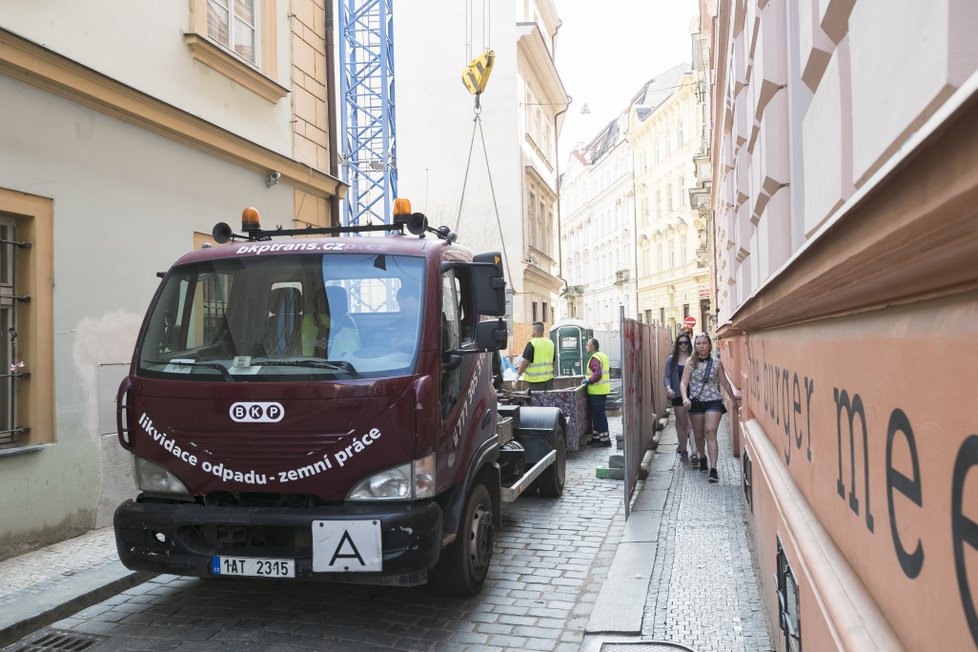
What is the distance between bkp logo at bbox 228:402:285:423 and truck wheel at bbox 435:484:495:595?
1.37 metres

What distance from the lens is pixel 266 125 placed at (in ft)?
34.0

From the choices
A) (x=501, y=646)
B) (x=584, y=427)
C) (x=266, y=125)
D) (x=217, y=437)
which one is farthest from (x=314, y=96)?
(x=501, y=646)

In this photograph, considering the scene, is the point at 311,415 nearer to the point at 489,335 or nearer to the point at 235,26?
the point at 489,335

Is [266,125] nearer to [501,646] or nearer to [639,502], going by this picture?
[639,502]

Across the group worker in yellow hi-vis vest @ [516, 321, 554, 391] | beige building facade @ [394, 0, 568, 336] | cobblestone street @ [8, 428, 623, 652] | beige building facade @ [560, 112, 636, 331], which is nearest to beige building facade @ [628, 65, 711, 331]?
beige building facade @ [560, 112, 636, 331]

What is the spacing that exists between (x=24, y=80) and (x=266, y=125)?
398 cm

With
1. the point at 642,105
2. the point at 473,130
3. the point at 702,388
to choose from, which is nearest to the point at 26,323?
the point at 702,388

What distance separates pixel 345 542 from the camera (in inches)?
173

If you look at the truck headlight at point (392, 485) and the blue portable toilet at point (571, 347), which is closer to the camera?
the truck headlight at point (392, 485)

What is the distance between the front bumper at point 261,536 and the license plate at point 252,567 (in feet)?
0.10

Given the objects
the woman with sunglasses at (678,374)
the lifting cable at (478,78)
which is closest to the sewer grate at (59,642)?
the woman with sunglasses at (678,374)

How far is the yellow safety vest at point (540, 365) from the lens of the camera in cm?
1198

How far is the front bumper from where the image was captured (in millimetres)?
4445

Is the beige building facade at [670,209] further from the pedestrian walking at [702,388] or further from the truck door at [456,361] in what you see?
the truck door at [456,361]
